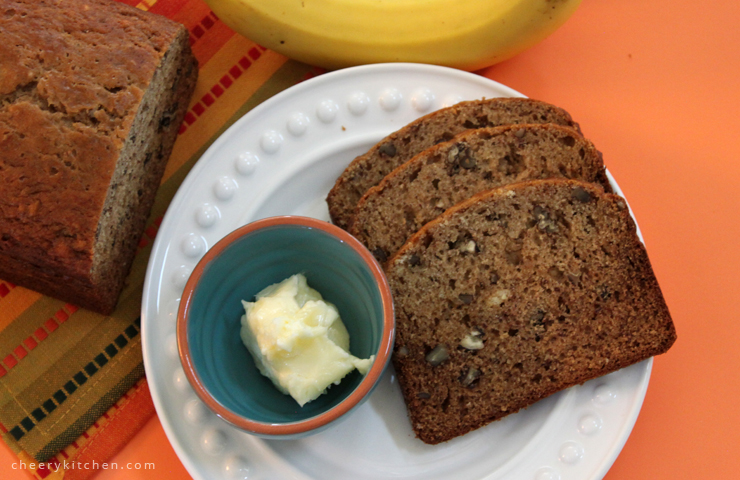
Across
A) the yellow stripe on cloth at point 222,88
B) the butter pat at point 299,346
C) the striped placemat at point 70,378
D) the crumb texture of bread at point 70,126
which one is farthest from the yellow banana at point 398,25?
the butter pat at point 299,346

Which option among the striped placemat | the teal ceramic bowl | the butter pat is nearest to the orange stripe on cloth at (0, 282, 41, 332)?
the striped placemat

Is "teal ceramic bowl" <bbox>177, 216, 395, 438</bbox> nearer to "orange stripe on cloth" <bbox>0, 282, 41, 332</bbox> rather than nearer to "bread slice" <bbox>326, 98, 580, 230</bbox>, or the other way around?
"bread slice" <bbox>326, 98, 580, 230</bbox>

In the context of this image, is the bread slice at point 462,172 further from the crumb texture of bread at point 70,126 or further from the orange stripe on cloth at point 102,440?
the orange stripe on cloth at point 102,440

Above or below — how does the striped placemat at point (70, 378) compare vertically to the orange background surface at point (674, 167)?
below

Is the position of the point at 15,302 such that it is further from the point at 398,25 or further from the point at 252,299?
the point at 398,25

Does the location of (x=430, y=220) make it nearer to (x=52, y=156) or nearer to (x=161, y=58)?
(x=161, y=58)

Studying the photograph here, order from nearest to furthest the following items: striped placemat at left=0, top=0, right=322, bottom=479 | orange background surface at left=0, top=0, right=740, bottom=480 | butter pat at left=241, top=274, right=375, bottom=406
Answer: butter pat at left=241, top=274, right=375, bottom=406, striped placemat at left=0, top=0, right=322, bottom=479, orange background surface at left=0, top=0, right=740, bottom=480
